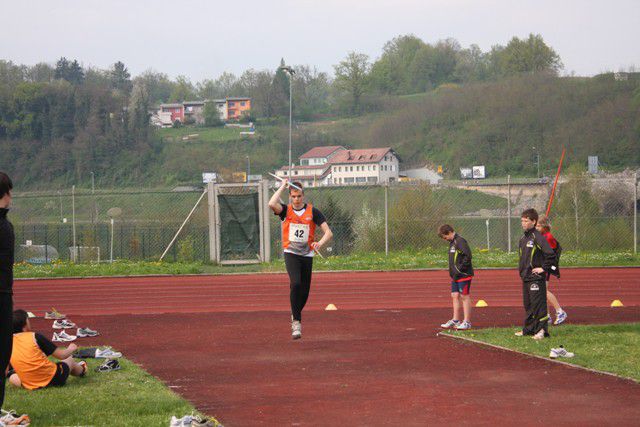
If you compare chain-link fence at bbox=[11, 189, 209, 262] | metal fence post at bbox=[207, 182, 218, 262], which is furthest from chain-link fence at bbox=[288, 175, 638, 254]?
metal fence post at bbox=[207, 182, 218, 262]

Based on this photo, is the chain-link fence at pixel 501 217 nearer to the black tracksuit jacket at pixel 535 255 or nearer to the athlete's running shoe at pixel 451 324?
the athlete's running shoe at pixel 451 324

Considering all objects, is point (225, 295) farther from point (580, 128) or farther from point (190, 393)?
point (580, 128)

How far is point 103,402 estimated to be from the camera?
8.76 m

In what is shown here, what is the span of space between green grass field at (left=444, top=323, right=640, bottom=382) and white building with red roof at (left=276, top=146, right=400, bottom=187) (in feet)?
286

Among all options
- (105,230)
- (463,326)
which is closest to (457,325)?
(463,326)

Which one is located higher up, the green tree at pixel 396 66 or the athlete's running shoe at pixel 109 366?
the green tree at pixel 396 66

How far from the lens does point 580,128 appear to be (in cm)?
9975

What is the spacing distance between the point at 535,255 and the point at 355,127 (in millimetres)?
119509

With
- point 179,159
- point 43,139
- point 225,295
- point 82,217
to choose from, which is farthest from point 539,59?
point 225,295

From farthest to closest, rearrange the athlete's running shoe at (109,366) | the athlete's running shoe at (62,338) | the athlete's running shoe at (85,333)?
1. the athlete's running shoe at (85,333)
2. the athlete's running shoe at (62,338)
3. the athlete's running shoe at (109,366)

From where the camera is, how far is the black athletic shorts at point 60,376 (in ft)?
31.6

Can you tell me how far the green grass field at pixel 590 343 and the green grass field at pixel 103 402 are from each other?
15.8 feet

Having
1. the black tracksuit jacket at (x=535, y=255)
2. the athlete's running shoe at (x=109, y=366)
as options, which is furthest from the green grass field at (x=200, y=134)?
the athlete's running shoe at (x=109, y=366)

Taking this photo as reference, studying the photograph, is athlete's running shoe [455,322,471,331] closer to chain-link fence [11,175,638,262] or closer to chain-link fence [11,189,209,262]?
chain-link fence [11,175,638,262]
